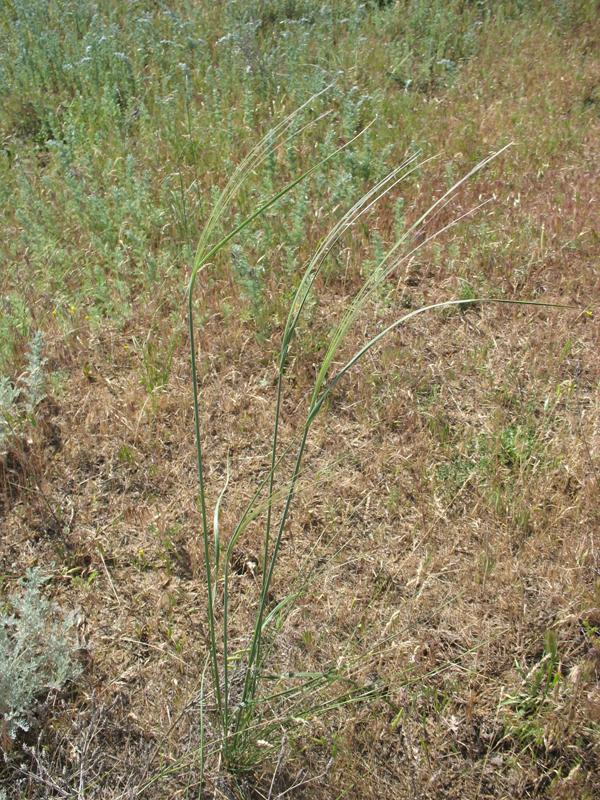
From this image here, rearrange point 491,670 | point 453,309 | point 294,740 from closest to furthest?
point 294,740, point 491,670, point 453,309

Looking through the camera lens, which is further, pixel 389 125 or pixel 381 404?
pixel 389 125

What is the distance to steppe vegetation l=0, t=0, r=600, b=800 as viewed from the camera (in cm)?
221

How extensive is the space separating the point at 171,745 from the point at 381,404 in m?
1.55

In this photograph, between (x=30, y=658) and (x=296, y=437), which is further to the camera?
(x=296, y=437)

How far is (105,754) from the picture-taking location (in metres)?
2.22

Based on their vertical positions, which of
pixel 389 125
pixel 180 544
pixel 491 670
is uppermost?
pixel 389 125

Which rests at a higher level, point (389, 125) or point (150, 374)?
point (389, 125)

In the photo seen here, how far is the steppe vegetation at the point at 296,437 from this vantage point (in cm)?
221

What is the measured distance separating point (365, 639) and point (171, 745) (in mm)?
652

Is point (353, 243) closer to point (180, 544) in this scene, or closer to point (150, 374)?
point (150, 374)

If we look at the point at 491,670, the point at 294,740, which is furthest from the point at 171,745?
the point at 491,670

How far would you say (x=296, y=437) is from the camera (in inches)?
123

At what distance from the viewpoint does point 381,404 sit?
3.23m

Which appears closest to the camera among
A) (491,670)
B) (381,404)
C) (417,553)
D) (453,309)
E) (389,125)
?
(491,670)
